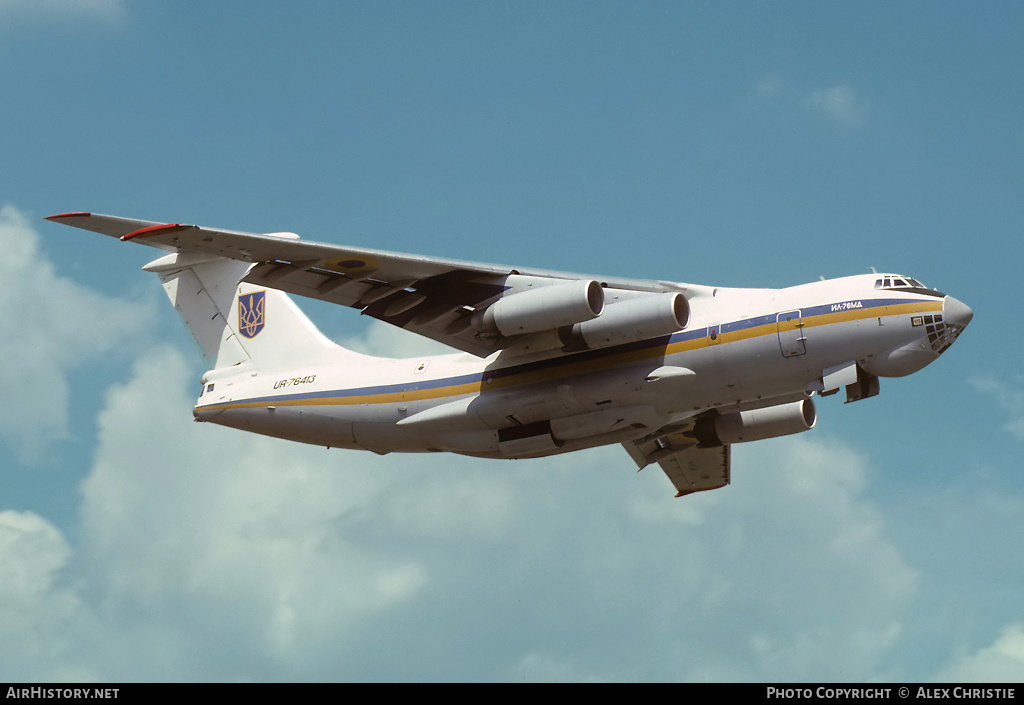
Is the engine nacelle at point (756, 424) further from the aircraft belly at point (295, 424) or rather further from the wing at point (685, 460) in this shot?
the aircraft belly at point (295, 424)

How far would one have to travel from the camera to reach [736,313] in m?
15.7

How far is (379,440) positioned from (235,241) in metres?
3.76

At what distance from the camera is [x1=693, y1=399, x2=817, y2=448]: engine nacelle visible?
61.1ft

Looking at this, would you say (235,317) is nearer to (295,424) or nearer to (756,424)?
(295,424)

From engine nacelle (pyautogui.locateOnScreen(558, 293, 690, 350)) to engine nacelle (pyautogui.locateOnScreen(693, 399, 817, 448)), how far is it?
3463mm

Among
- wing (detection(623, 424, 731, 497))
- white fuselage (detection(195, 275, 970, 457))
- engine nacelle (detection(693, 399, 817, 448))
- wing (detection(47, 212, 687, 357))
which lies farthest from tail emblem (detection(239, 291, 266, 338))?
engine nacelle (detection(693, 399, 817, 448))

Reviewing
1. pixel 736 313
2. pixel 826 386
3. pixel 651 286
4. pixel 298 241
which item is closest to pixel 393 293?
pixel 298 241

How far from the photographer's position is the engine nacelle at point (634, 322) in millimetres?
15438

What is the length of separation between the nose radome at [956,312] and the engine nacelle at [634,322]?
311 cm

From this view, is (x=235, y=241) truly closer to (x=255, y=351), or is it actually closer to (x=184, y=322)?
(x=255, y=351)

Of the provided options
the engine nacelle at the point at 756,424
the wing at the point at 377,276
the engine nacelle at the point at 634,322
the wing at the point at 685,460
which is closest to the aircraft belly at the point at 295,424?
the wing at the point at 377,276

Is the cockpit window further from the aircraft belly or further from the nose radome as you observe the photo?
the aircraft belly

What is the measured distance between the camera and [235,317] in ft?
67.1

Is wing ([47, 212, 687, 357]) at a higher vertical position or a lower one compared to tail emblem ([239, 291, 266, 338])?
lower
